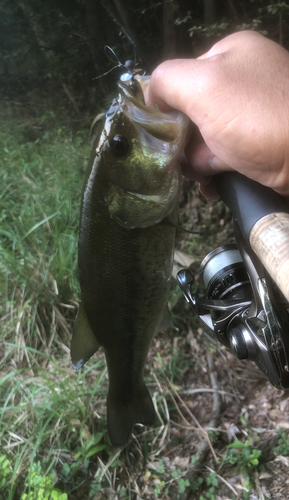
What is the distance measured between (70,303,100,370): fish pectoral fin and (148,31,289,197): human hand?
2.86 ft

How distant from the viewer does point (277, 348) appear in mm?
768

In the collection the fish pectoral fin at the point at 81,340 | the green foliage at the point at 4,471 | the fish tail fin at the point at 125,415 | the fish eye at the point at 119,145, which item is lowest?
the green foliage at the point at 4,471

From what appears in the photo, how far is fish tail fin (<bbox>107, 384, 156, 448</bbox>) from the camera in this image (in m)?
1.61

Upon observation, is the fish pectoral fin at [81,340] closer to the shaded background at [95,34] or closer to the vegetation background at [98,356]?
the vegetation background at [98,356]

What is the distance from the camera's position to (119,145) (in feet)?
3.51

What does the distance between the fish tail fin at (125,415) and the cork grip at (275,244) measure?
118 centimetres

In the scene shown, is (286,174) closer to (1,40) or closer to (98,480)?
(98,480)

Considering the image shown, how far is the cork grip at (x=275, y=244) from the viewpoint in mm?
681

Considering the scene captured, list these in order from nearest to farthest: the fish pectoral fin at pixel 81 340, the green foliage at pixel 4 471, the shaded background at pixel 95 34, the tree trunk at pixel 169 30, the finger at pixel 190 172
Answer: the finger at pixel 190 172
the fish pectoral fin at pixel 81 340
the green foliage at pixel 4 471
the shaded background at pixel 95 34
the tree trunk at pixel 169 30

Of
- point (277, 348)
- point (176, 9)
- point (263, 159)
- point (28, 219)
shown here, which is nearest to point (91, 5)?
point (176, 9)

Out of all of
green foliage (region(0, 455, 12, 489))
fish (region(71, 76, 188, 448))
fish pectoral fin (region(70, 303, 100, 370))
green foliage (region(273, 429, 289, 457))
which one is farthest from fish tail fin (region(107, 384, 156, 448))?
green foliage (region(273, 429, 289, 457))

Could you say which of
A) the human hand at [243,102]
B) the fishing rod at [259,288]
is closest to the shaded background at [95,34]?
the human hand at [243,102]

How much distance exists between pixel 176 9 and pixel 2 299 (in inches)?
115

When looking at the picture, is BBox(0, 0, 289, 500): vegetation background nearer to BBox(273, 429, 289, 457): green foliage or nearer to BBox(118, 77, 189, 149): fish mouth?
BBox(273, 429, 289, 457): green foliage
